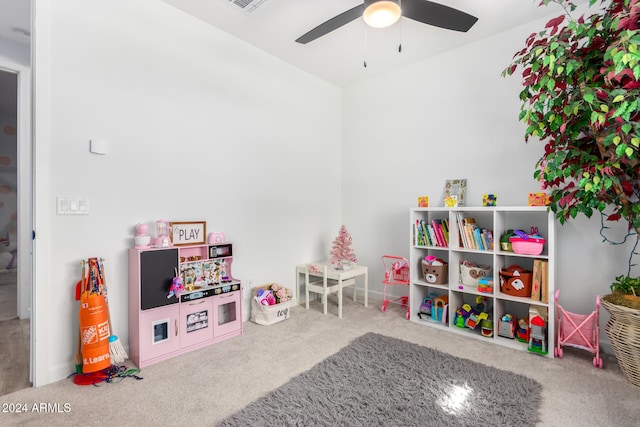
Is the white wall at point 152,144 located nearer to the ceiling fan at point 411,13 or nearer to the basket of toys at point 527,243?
the ceiling fan at point 411,13

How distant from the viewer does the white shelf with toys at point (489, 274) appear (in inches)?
93.8

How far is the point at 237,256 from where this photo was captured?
9.82ft

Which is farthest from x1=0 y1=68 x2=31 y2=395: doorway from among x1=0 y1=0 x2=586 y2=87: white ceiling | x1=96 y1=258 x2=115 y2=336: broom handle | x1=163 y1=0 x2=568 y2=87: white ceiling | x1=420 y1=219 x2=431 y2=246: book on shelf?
x1=420 y1=219 x2=431 y2=246: book on shelf

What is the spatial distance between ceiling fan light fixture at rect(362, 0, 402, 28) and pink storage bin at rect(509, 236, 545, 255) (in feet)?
6.17

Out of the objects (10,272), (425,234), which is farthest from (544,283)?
(10,272)

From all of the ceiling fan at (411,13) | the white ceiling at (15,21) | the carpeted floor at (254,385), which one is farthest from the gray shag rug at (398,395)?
the white ceiling at (15,21)

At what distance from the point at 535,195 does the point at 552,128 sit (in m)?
0.60

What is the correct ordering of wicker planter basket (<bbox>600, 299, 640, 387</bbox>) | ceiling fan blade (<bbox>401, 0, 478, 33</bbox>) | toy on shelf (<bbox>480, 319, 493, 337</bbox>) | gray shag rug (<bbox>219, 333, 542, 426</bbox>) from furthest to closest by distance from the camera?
toy on shelf (<bbox>480, 319, 493, 337</bbox>) → ceiling fan blade (<bbox>401, 0, 478, 33</bbox>) → wicker planter basket (<bbox>600, 299, 640, 387</bbox>) → gray shag rug (<bbox>219, 333, 542, 426</bbox>)

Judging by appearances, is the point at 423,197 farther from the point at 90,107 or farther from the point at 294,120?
the point at 90,107

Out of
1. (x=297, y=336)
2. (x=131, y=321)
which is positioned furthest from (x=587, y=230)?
(x=131, y=321)

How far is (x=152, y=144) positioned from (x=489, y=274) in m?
3.04

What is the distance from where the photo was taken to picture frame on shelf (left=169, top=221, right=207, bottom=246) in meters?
2.48

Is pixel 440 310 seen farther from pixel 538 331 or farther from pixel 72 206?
pixel 72 206

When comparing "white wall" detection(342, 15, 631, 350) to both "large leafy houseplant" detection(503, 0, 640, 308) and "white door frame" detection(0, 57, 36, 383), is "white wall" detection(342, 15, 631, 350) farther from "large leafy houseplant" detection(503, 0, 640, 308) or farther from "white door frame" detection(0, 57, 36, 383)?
"white door frame" detection(0, 57, 36, 383)
